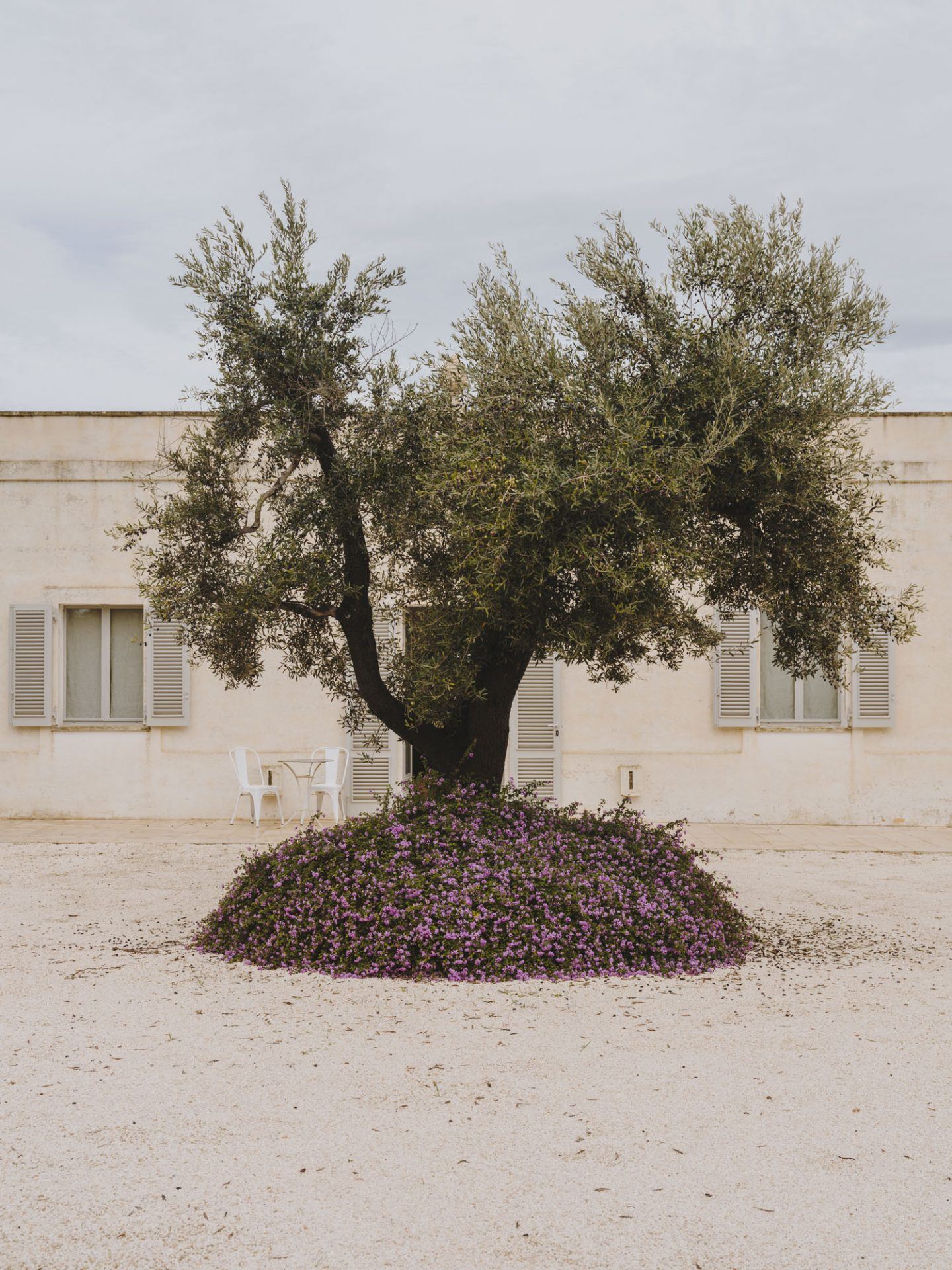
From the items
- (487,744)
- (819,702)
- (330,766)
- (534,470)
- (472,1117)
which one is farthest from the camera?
(819,702)

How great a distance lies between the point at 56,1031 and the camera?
4578 mm

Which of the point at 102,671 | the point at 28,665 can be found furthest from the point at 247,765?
the point at 28,665

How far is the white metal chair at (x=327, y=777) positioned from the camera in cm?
1044

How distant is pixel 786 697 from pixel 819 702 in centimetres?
33

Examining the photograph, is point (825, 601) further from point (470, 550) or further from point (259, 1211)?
point (259, 1211)

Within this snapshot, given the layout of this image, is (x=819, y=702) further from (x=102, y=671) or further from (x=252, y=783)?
(x=102, y=671)

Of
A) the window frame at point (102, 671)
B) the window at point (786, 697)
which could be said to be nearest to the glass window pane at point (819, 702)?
the window at point (786, 697)

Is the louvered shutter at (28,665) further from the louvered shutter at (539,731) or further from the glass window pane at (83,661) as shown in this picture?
the louvered shutter at (539,731)

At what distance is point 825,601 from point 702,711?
5360mm

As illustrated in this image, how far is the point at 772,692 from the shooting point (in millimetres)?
11297

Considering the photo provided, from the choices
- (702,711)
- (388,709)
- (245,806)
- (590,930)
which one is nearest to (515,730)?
(702,711)

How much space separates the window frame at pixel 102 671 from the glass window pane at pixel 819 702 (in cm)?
641

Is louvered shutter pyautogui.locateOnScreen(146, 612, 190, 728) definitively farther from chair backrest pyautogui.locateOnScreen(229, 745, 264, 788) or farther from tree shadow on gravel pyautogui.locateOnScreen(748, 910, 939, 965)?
tree shadow on gravel pyautogui.locateOnScreen(748, 910, 939, 965)

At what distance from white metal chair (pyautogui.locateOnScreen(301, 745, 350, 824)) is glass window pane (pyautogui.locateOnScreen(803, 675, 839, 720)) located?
4411 millimetres
